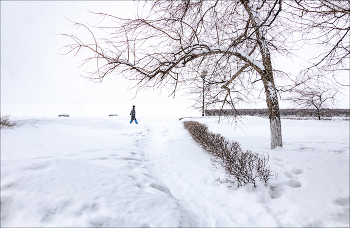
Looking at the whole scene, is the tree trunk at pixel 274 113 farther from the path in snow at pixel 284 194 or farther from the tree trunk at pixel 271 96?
the path in snow at pixel 284 194

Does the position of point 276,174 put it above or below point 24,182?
below

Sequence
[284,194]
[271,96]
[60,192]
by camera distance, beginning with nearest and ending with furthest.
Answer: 1. [60,192]
2. [284,194]
3. [271,96]

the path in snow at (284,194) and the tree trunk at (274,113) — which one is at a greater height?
the tree trunk at (274,113)

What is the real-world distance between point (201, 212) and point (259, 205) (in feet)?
3.30

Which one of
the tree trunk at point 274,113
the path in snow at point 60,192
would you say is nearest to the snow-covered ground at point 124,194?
the path in snow at point 60,192

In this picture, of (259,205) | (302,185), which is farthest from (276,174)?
(259,205)

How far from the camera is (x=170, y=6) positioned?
360 cm

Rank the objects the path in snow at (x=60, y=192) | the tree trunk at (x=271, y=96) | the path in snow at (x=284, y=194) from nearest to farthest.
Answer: the path in snow at (x=60, y=192), the path in snow at (x=284, y=194), the tree trunk at (x=271, y=96)

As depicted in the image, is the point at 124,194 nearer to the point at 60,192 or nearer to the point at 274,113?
the point at 60,192

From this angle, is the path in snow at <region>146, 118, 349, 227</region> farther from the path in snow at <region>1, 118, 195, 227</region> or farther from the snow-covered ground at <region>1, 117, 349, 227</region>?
the path in snow at <region>1, 118, 195, 227</region>

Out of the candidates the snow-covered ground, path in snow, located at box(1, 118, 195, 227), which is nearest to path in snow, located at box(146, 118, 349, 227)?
the snow-covered ground

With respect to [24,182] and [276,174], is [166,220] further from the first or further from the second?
[276,174]

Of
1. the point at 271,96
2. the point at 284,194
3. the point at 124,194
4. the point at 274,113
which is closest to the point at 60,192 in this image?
the point at 124,194

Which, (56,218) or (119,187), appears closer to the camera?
(56,218)
